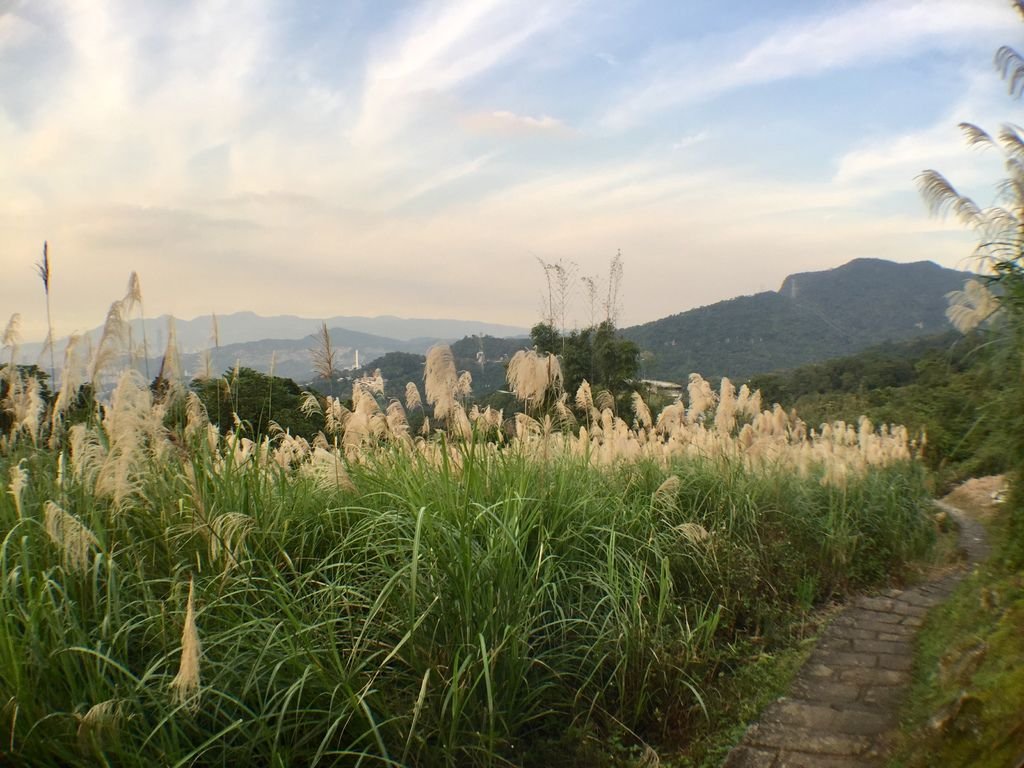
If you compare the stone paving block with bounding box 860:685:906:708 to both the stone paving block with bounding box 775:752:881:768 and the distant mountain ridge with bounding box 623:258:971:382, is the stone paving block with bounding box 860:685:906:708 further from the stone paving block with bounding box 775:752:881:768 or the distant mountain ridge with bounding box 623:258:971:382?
the distant mountain ridge with bounding box 623:258:971:382

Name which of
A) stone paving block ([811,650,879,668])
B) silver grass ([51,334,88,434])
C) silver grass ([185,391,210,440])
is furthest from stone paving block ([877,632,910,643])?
silver grass ([51,334,88,434])

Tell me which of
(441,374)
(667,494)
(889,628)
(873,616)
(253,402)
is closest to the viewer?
(441,374)

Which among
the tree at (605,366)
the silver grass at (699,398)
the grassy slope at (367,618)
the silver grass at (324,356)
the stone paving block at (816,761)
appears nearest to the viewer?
the grassy slope at (367,618)

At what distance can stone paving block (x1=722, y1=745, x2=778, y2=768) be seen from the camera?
10.0 ft

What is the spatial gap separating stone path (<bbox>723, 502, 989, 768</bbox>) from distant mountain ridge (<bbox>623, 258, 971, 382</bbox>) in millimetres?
23397

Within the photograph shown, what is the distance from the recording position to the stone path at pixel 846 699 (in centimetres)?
312

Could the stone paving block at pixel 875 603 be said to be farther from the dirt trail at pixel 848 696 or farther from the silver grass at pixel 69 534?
the silver grass at pixel 69 534

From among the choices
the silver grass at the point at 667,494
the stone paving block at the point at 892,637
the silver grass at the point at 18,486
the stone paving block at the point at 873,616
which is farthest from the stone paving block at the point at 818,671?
the silver grass at the point at 18,486

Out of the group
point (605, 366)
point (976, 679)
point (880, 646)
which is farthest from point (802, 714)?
point (605, 366)

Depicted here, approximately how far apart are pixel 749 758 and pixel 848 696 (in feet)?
3.44

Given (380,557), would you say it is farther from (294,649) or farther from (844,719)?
(844,719)

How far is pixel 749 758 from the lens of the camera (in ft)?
10.2

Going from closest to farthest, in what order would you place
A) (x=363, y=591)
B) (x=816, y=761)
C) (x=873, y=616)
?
(x=816, y=761), (x=363, y=591), (x=873, y=616)

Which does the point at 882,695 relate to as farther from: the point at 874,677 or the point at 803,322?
the point at 803,322
